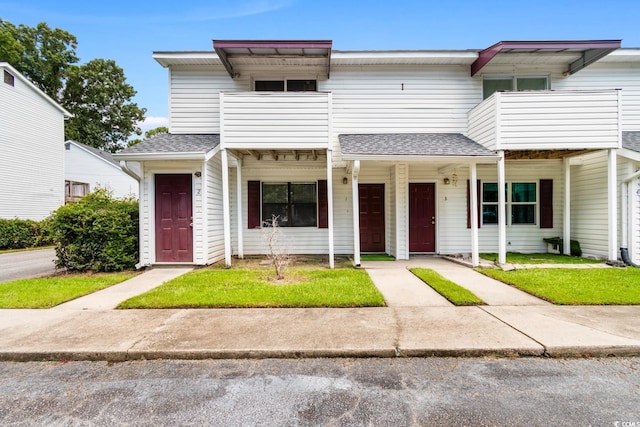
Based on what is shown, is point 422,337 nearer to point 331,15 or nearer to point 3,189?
point 331,15

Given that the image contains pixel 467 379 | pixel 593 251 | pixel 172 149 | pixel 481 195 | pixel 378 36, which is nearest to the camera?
pixel 467 379

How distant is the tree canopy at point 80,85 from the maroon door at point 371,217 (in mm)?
32193

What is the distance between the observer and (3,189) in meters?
13.8

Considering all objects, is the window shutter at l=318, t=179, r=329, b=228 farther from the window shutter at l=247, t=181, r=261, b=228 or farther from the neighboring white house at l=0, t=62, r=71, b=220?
the neighboring white house at l=0, t=62, r=71, b=220

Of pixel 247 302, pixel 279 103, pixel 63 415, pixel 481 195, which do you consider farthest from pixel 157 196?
pixel 481 195

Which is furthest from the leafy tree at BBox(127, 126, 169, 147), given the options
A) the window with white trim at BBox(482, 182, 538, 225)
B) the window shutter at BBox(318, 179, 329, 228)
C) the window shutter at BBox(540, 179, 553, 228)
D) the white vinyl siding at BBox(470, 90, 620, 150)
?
the window shutter at BBox(540, 179, 553, 228)

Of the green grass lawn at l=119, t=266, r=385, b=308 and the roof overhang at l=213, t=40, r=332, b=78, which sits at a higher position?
the roof overhang at l=213, t=40, r=332, b=78

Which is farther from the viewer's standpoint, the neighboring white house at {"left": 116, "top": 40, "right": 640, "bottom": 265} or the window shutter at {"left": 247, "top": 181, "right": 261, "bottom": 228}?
the window shutter at {"left": 247, "top": 181, "right": 261, "bottom": 228}

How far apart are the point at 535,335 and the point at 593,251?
741 centimetres

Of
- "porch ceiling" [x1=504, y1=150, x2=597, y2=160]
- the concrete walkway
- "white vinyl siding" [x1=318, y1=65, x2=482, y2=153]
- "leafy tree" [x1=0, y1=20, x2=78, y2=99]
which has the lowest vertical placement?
the concrete walkway

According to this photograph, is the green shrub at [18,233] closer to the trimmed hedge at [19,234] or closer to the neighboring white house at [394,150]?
the trimmed hedge at [19,234]

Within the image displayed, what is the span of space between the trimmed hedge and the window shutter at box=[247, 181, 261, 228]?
30.6ft

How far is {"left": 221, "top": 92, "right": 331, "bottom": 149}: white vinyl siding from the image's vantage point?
7734 millimetres

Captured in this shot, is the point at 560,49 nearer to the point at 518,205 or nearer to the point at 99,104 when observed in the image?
the point at 518,205
